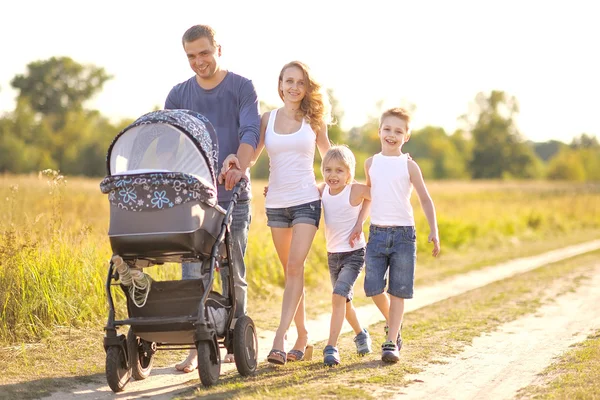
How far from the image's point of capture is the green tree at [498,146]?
76.4 meters

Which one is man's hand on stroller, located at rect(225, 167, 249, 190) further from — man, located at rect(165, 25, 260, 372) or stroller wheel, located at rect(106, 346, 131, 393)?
stroller wheel, located at rect(106, 346, 131, 393)

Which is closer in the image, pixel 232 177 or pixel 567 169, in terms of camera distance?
pixel 232 177

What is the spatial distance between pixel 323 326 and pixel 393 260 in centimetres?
228

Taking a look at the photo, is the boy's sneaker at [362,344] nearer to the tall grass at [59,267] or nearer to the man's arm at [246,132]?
the man's arm at [246,132]

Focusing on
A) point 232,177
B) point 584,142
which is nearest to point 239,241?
point 232,177

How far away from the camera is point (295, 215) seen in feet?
19.4

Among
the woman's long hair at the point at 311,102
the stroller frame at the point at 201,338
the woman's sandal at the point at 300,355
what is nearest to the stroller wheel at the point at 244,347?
the stroller frame at the point at 201,338

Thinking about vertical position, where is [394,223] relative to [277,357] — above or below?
above

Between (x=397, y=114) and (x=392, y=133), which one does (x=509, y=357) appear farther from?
(x=397, y=114)

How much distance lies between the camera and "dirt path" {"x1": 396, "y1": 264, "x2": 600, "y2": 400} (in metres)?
5.26

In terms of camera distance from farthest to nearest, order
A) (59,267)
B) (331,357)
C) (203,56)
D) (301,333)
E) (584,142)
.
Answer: (584,142) → (59,267) → (301,333) → (331,357) → (203,56)

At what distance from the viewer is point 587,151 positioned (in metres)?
87.6

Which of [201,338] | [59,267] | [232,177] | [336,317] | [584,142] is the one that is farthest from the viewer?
[584,142]

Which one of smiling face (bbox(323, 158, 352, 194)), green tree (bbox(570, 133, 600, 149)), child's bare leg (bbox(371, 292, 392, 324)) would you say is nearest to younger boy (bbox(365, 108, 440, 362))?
child's bare leg (bbox(371, 292, 392, 324))
